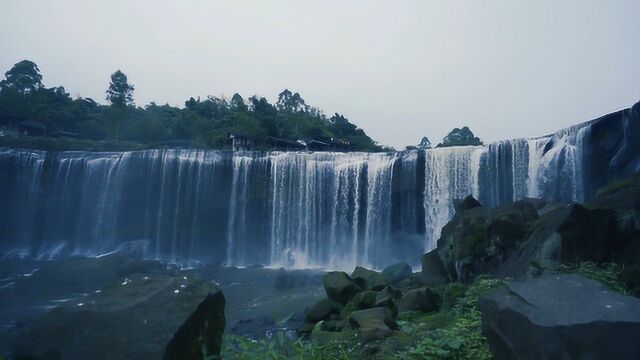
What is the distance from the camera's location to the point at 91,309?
357 centimetres

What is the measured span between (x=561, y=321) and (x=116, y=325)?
2787mm

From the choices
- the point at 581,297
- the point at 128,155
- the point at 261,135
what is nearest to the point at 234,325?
the point at 581,297

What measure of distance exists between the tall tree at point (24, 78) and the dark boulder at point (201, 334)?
54.1 metres

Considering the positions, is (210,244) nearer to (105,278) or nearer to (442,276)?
(105,278)

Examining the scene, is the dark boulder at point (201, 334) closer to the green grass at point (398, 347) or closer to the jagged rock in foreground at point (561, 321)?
the green grass at point (398, 347)

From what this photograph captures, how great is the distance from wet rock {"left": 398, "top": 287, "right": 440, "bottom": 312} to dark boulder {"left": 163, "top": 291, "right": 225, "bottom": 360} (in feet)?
19.2

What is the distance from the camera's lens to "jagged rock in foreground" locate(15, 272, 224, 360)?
11.1ft

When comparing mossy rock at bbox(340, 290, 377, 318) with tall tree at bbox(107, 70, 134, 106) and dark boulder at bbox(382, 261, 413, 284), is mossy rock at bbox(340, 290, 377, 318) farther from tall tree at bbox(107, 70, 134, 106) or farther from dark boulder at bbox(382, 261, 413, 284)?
tall tree at bbox(107, 70, 134, 106)

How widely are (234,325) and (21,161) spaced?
72.0ft

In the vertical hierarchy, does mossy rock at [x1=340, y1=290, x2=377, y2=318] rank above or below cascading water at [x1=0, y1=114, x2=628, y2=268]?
below

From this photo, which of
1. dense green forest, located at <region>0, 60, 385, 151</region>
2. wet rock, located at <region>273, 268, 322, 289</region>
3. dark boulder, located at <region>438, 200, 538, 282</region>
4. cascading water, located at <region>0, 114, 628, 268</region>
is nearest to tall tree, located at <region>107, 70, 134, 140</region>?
dense green forest, located at <region>0, 60, 385, 151</region>

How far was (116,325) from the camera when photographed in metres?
3.46

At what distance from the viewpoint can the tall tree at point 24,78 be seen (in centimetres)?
5128

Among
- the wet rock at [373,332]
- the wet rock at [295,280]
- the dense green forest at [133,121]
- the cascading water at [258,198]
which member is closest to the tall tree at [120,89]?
the dense green forest at [133,121]
